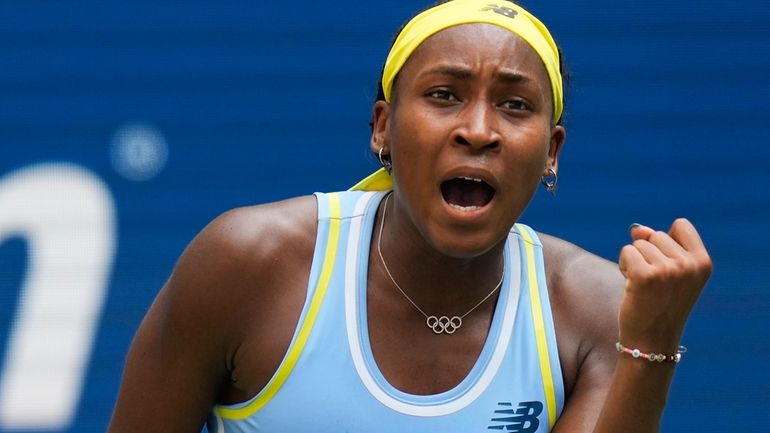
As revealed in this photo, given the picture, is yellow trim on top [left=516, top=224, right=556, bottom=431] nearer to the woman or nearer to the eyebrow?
the woman

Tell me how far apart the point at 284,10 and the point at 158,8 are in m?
0.38

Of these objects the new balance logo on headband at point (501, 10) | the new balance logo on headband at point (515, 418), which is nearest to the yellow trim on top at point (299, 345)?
the new balance logo on headband at point (515, 418)

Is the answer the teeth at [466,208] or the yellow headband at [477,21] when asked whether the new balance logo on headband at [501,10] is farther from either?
the teeth at [466,208]

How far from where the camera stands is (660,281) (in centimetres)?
216

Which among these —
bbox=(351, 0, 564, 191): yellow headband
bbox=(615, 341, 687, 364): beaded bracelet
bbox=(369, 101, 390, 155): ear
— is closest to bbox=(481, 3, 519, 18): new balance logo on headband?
bbox=(351, 0, 564, 191): yellow headband

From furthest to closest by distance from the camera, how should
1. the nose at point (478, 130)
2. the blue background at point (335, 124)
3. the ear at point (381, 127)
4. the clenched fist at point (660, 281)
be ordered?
1. the blue background at point (335, 124)
2. the ear at point (381, 127)
3. the nose at point (478, 130)
4. the clenched fist at point (660, 281)

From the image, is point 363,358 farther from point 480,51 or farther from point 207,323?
point 480,51

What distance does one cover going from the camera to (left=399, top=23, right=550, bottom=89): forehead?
2.44 m

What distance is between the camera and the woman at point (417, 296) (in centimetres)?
243

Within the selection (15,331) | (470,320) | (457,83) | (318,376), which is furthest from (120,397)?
(15,331)

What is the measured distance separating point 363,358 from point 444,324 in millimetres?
191

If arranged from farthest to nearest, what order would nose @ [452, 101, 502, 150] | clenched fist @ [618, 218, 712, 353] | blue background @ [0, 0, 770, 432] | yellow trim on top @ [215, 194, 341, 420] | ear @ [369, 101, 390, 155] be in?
blue background @ [0, 0, 770, 432] → ear @ [369, 101, 390, 155] → yellow trim on top @ [215, 194, 341, 420] → nose @ [452, 101, 502, 150] → clenched fist @ [618, 218, 712, 353]

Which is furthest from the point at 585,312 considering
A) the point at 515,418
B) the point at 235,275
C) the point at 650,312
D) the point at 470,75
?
the point at 235,275

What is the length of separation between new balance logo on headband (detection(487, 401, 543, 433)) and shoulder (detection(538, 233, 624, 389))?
10 cm
